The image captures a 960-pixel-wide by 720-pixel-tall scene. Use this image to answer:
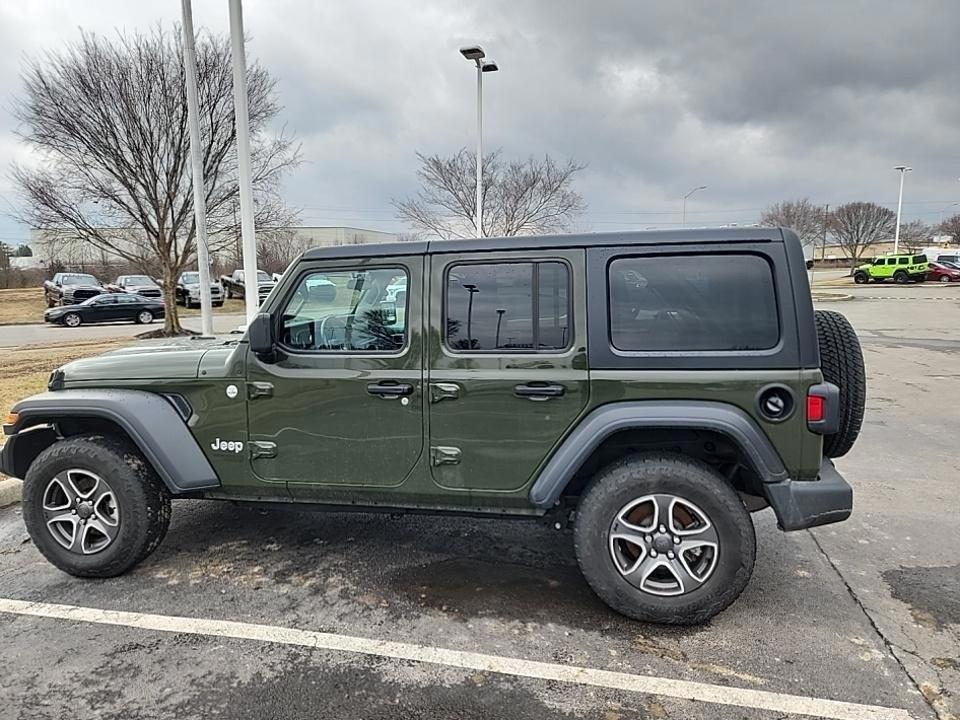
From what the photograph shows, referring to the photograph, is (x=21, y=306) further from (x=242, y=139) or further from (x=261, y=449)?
(x=261, y=449)

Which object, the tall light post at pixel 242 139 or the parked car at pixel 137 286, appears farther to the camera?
the parked car at pixel 137 286

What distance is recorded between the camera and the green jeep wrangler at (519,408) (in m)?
2.98

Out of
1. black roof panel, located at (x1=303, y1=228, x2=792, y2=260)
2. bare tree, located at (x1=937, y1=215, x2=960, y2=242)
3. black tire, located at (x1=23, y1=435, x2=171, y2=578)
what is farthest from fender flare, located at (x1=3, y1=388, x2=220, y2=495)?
bare tree, located at (x1=937, y1=215, x2=960, y2=242)

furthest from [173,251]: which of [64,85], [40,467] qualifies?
[40,467]

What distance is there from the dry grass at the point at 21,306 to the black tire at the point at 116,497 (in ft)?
88.8

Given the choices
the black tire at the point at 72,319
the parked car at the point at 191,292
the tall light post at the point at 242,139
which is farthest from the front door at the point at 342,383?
the parked car at the point at 191,292

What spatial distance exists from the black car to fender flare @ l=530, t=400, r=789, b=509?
2635 cm

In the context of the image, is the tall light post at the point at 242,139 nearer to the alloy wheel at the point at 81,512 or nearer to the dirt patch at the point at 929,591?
the alloy wheel at the point at 81,512

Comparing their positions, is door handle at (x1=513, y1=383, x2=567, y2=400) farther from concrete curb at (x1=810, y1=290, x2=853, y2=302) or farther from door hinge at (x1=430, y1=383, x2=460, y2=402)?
concrete curb at (x1=810, y1=290, x2=853, y2=302)

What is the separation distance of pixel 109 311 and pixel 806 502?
27377 mm

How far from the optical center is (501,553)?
3916mm

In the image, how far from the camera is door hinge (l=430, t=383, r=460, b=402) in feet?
10.5

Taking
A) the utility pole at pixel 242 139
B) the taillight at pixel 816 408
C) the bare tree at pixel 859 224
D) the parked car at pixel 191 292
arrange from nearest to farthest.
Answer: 1. the taillight at pixel 816 408
2. the utility pole at pixel 242 139
3. the parked car at pixel 191 292
4. the bare tree at pixel 859 224

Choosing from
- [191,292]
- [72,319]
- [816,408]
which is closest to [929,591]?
[816,408]
